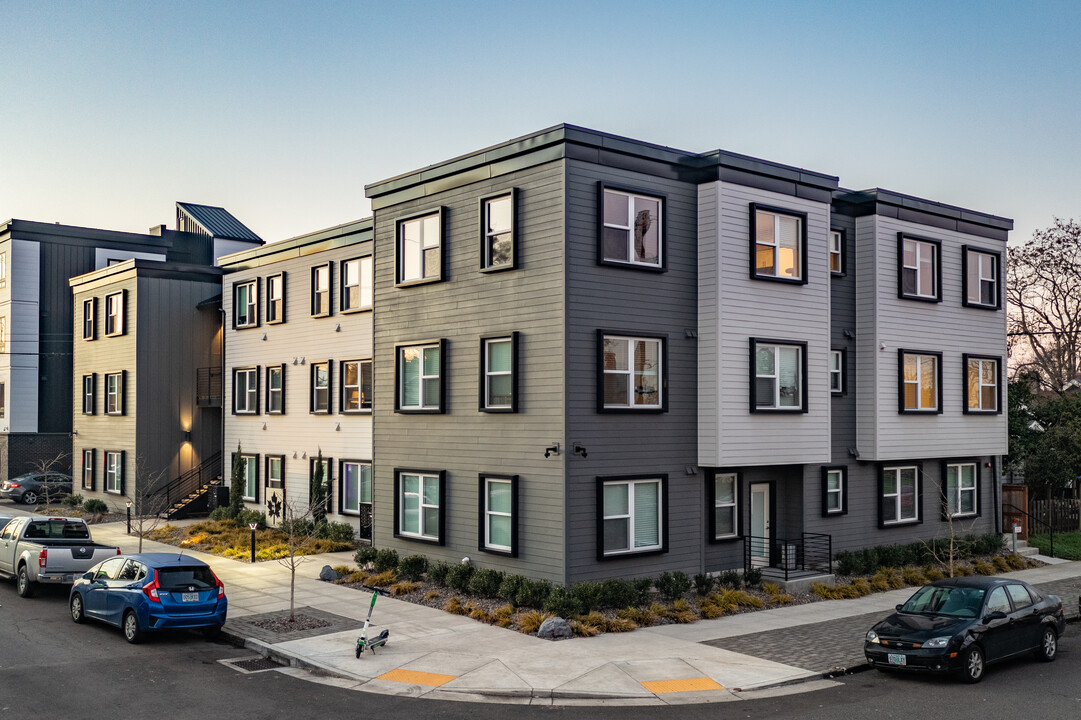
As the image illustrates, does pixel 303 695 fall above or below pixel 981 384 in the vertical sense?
below

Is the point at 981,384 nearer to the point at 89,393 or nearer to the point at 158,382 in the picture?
the point at 158,382

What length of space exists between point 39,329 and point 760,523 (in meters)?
38.3

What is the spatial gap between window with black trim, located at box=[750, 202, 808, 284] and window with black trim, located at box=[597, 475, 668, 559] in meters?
5.65

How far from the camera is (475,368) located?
2192 cm

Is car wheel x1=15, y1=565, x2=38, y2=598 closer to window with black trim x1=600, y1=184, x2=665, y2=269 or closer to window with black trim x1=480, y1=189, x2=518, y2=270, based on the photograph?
window with black trim x1=480, y1=189, x2=518, y2=270

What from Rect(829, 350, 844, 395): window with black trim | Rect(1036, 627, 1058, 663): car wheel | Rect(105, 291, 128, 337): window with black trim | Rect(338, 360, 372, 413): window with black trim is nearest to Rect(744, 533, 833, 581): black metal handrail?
Rect(829, 350, 844, 395): window with black trim

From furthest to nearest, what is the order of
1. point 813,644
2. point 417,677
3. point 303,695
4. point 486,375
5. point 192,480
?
1. point 192,480
2. point 486,375
3. point 813,644
4. point 417,677
5. point 303,695

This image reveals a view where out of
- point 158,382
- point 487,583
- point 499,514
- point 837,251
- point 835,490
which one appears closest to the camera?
point 487,583

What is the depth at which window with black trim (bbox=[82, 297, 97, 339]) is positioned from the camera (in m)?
41.3

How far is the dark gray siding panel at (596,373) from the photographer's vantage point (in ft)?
64.5

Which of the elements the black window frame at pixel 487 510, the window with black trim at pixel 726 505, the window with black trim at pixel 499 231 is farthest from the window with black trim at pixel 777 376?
the window with black trim at pixel 499 231

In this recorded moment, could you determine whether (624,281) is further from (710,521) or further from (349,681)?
(349,681)

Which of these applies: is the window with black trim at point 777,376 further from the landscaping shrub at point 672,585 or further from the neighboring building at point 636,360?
the landscaping shrub at point 672,585

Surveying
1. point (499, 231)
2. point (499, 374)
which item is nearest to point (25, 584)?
point (499, 374)
